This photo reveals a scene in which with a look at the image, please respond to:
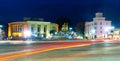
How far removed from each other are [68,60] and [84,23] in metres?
138

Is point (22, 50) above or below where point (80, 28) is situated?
below

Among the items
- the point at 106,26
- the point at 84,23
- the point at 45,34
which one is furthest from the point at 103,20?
the point at 45,34

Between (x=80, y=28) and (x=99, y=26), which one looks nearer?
(x=99, y=26)

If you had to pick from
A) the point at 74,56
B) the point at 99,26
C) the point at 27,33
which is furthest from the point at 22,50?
the point at 99,26

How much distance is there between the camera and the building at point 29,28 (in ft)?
434

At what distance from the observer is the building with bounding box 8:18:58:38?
13225 centimetres

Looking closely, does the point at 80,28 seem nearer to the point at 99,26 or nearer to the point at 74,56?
the point at 99,26

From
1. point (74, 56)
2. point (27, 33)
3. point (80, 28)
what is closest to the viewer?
point (74, 56)

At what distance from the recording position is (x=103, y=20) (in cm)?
14300

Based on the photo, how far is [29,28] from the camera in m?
132

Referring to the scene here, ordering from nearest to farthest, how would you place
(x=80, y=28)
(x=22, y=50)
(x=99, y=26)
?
(x=22, y=50) < (x=99, y=26) < (x=80, y=28)

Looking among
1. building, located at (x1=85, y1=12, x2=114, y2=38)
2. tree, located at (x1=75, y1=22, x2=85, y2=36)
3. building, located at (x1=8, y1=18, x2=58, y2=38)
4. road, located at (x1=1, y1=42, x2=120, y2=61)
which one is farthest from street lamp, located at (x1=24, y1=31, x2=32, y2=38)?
road, located at (x1=1, y1=42, x2=120, y2=61)

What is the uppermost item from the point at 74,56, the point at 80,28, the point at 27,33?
the point at 80,28

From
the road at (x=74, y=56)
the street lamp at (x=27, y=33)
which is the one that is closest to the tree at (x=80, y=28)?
the street lamp at (x=27, y=33)
